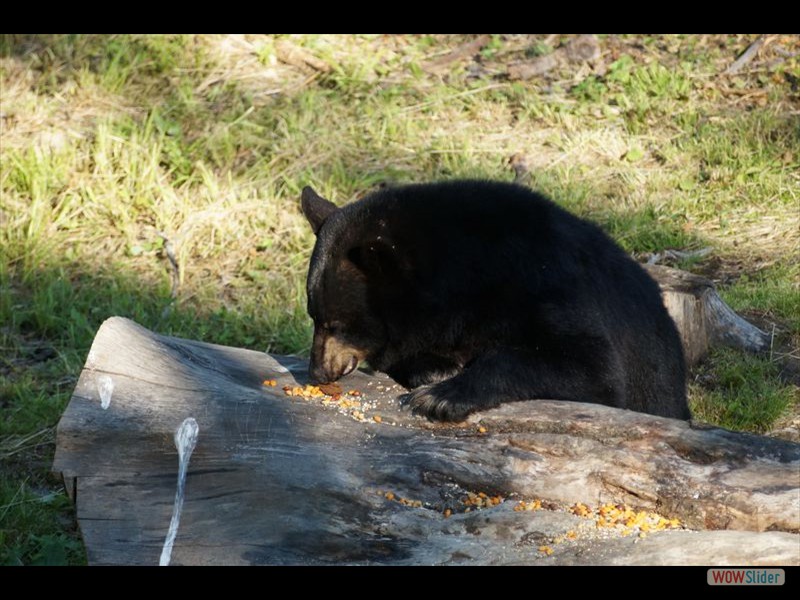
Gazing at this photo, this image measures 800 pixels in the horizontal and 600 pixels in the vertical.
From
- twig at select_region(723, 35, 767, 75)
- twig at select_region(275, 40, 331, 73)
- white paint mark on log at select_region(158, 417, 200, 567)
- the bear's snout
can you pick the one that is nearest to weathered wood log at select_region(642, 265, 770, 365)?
the bear's snout

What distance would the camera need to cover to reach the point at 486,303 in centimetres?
463

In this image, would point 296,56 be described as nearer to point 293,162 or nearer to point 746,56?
point 293,162

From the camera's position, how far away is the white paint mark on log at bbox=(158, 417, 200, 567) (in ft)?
11.9

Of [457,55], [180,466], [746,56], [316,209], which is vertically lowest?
[180,466]

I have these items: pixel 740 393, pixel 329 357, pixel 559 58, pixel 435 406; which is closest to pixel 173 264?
pixel 329 357

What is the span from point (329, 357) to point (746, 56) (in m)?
6.52

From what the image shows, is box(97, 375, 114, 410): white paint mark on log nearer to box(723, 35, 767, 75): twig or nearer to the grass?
the grass

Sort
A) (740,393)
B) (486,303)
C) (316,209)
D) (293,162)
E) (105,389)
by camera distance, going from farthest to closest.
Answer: (293,162) < (740,393) < (316,209) < (486,303) < (105,389)

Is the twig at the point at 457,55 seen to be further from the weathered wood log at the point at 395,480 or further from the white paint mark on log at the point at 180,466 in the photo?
the white paint mark on log at the point at 180,466

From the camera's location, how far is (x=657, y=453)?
3.82 metres

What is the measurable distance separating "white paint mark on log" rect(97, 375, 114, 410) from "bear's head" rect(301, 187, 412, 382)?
103 cm

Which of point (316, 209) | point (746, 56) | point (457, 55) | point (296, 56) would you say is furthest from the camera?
point (457, 55)

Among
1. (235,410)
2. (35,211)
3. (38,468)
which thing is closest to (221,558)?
(235,410)

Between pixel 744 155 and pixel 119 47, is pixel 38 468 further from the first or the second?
pixel 744 155
